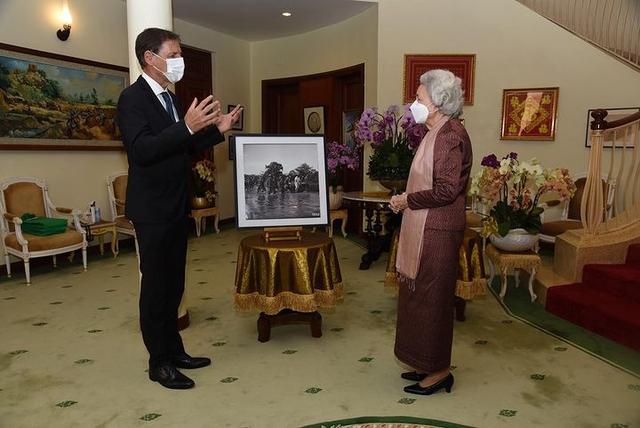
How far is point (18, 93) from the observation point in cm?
520

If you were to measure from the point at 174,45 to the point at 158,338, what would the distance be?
156 cm

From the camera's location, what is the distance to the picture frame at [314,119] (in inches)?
320

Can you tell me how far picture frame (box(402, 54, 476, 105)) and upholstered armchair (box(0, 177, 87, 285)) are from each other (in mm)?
4288

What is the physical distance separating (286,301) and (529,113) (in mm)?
4509

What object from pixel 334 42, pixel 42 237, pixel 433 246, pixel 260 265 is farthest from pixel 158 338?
pixel 334 42

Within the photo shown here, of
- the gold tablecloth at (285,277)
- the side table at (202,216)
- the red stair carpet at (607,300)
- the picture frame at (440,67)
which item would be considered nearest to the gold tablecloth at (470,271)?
the red stair carpet at (607,300)

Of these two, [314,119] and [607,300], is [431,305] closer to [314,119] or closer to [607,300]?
[607,300]

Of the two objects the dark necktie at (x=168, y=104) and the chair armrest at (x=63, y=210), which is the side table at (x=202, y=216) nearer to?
the chair armrest at (x=63, y=210)

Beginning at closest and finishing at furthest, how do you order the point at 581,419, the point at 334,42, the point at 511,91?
the point at 581,419, the point at 511,91, the point at 334,42

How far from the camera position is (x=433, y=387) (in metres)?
2.65

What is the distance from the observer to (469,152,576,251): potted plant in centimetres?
396

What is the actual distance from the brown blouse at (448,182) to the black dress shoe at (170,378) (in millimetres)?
1564

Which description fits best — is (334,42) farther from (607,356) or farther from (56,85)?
(607,356)

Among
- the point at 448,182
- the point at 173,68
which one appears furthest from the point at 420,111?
the point at 173,68
